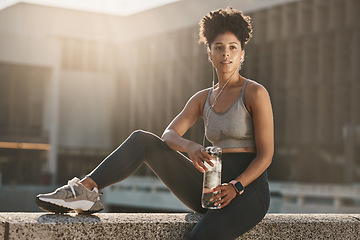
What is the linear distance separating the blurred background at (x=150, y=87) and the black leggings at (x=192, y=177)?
18296mm

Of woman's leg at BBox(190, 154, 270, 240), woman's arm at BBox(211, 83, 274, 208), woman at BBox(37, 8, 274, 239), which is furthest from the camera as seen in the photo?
woman's arm at BBox(211, 83, 274, 208)

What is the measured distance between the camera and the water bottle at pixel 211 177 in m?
3.88

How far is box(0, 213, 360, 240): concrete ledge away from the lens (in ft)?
11.5

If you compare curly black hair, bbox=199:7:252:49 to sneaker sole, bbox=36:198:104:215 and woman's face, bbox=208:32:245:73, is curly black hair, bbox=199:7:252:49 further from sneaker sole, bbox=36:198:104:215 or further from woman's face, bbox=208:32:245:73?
sneaker sole, bbox=36:198:104:215

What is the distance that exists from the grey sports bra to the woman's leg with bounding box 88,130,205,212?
279mm

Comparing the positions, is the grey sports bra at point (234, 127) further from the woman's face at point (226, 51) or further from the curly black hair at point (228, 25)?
the curly black hair at point (228, 25)

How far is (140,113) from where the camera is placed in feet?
174

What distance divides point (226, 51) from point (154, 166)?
866 millimetres

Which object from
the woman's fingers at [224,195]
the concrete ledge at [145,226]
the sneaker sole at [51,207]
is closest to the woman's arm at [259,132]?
the woman's fingers at [224,195]

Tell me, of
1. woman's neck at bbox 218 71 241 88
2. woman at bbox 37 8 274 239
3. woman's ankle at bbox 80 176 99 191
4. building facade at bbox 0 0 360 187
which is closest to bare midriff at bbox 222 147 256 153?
woman at bbox 37 8 274 239

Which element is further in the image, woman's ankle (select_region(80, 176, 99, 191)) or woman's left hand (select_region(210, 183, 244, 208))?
woman's ankle (select_region(80, 176, 99, 191))

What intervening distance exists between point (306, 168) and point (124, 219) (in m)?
35.3

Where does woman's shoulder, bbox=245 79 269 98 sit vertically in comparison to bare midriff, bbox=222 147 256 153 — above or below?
above

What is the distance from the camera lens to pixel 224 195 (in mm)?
3830
